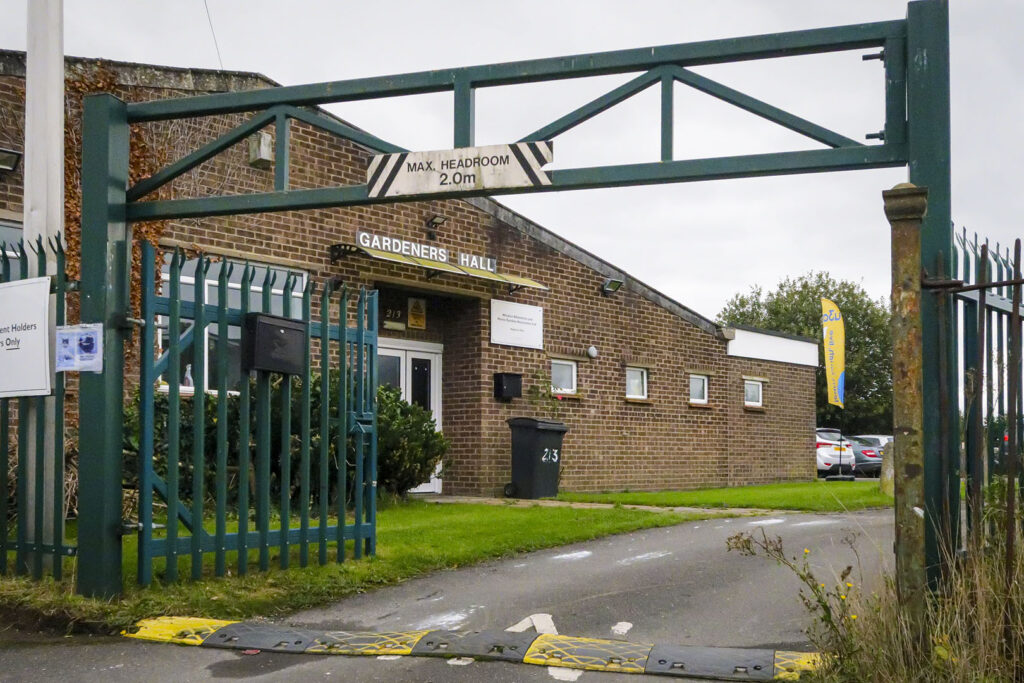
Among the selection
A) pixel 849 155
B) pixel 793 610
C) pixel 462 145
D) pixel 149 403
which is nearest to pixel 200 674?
pixel 149 403

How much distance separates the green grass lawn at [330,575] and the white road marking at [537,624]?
4.93ft

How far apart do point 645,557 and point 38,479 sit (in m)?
5.19

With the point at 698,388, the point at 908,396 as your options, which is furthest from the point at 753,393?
the point at 908,396

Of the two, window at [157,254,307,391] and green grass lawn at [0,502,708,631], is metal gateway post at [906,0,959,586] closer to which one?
green grass lawn at [0,502,708,631]

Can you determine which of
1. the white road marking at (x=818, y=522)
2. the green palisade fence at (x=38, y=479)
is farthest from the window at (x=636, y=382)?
the green palisade fence at (x=38, y=479)

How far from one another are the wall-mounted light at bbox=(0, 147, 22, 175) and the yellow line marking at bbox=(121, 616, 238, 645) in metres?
6.96

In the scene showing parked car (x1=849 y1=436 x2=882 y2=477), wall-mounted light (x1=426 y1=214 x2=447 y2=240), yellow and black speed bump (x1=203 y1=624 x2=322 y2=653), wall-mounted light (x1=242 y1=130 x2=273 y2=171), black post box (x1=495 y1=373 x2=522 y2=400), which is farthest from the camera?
parked car (x1=849 y1=436 x2=882 y2=477)

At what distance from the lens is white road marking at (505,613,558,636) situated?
6977mm

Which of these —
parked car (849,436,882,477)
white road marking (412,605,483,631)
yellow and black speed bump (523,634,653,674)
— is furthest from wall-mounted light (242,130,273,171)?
parked car (849,436,882,477)

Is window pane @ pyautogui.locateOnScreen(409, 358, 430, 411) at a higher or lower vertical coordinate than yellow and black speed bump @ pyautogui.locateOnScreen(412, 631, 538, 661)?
higher

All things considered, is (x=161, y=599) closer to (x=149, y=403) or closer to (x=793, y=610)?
(x=149, y=403)

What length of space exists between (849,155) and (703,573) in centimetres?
423

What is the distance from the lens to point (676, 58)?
6.68 metres

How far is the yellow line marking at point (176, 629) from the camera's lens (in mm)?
6523
